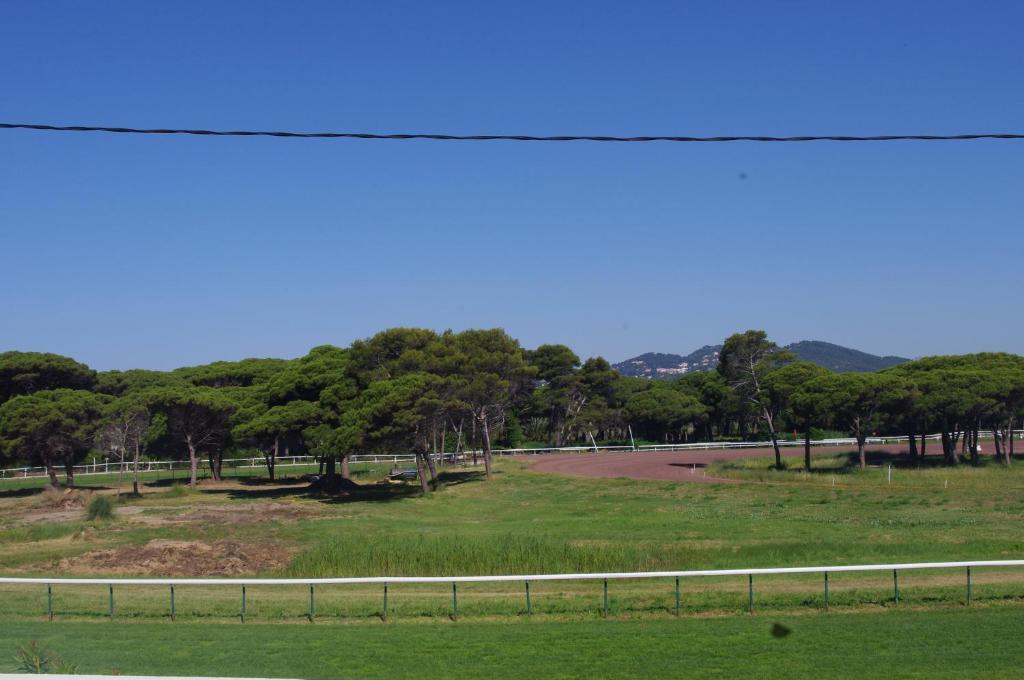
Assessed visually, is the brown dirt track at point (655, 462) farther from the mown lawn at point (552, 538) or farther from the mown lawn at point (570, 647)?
the mown lawn at point (570, 647)

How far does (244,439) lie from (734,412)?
53.9 m

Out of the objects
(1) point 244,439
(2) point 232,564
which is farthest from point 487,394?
(2) point 232,564

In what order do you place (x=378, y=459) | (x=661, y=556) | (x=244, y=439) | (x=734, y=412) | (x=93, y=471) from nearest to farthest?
(x=661, y=556) → (x=244, y=439) → (x=93, y=471) → (x=378, y=459) → (x=734, y=412)

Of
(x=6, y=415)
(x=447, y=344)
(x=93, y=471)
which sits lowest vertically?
(x=93, y=471)

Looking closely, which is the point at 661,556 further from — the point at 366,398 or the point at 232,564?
the point at 366,398

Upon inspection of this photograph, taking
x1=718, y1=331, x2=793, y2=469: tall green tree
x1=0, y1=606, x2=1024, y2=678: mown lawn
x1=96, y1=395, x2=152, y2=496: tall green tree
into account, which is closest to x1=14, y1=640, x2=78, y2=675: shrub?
x1=0, y1=606, x2=1024, y2=678: mown lawn

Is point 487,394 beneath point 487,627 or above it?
above

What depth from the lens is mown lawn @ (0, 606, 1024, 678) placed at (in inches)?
494

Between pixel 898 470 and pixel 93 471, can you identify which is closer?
pixel 898 470

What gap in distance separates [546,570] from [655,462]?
44.7 m

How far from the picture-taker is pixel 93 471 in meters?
71.8

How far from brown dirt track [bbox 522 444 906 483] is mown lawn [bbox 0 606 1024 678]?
36703 millimetres

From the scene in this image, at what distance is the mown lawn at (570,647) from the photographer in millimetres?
12539

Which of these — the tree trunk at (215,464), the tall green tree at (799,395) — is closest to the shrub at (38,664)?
the tall green tree at (799,395)
